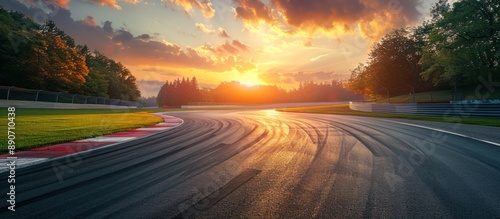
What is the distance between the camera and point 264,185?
11.5 ft

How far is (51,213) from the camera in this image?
261cm

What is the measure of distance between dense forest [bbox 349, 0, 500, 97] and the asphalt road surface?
82.8 ft

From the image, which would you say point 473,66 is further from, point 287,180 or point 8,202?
point 8,202

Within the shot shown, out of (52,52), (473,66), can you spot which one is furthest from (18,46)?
(473,66)

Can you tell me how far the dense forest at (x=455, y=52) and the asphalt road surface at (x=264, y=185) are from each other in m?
25.2

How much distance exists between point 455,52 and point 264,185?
31.1 metres

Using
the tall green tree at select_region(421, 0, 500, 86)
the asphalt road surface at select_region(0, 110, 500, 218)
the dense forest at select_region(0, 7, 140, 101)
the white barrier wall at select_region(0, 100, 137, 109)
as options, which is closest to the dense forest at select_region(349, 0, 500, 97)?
the tall green tree at select_region(421, 0, 500, 86)

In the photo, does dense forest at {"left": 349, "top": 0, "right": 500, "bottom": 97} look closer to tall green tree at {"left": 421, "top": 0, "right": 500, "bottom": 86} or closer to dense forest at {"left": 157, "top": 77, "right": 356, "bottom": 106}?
tall green tree at {"left": 421, "top": 0, "right": 500, "bottom": 86}

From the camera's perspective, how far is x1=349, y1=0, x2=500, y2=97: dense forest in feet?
76.0

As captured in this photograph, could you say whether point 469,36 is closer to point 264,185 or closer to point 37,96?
point 264,185

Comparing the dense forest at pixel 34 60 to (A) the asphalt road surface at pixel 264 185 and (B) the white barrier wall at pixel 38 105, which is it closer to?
(B) the white barrier wall at pixel 38 105

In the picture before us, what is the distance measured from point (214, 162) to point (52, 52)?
144 ft

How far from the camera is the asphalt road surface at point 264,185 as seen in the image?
2650mm

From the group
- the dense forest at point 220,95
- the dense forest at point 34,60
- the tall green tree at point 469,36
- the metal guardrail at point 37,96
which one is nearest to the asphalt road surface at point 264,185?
the tall green tree at point 469,36
